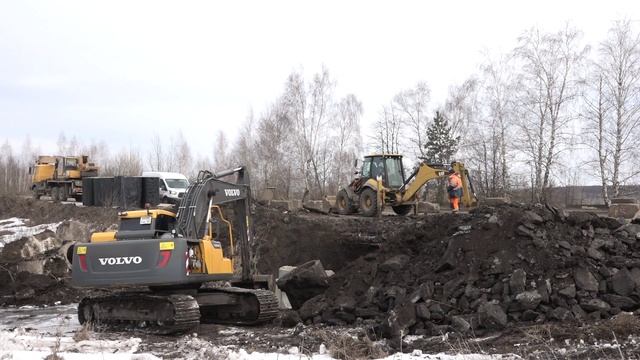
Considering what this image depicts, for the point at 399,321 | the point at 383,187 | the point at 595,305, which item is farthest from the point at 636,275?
the point at 383,187

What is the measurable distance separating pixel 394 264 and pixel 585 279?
3.51 m

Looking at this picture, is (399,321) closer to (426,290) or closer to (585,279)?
(426,290)

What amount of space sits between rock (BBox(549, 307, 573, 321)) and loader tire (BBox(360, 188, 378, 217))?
1185 centimetres

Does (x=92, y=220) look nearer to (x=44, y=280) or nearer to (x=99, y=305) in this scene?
(x=44, y=280)

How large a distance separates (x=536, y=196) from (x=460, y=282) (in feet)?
69.3

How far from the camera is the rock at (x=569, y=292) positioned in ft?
29.1

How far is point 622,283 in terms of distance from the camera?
895cm

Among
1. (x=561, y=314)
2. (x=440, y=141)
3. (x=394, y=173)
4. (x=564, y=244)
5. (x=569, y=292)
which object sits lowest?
(x=561, y=314)

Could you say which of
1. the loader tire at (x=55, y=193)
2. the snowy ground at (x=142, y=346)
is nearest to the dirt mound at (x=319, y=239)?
the snowy ground at (x=142, y=346)

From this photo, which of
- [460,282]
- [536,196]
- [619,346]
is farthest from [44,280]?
[536,196]

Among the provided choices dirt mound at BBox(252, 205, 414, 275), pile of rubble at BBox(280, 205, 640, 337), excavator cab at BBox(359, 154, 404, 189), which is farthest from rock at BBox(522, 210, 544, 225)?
excavator cab at BBox(359, 154, 404, 189)

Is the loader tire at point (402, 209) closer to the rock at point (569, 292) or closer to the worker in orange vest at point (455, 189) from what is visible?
the worker in orange vest at point (455, 189)

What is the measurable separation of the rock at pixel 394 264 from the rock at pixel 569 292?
3211mm

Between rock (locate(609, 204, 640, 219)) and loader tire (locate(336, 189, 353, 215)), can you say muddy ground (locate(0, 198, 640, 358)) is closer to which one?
rock (locate(609, 204, 640, 219))
